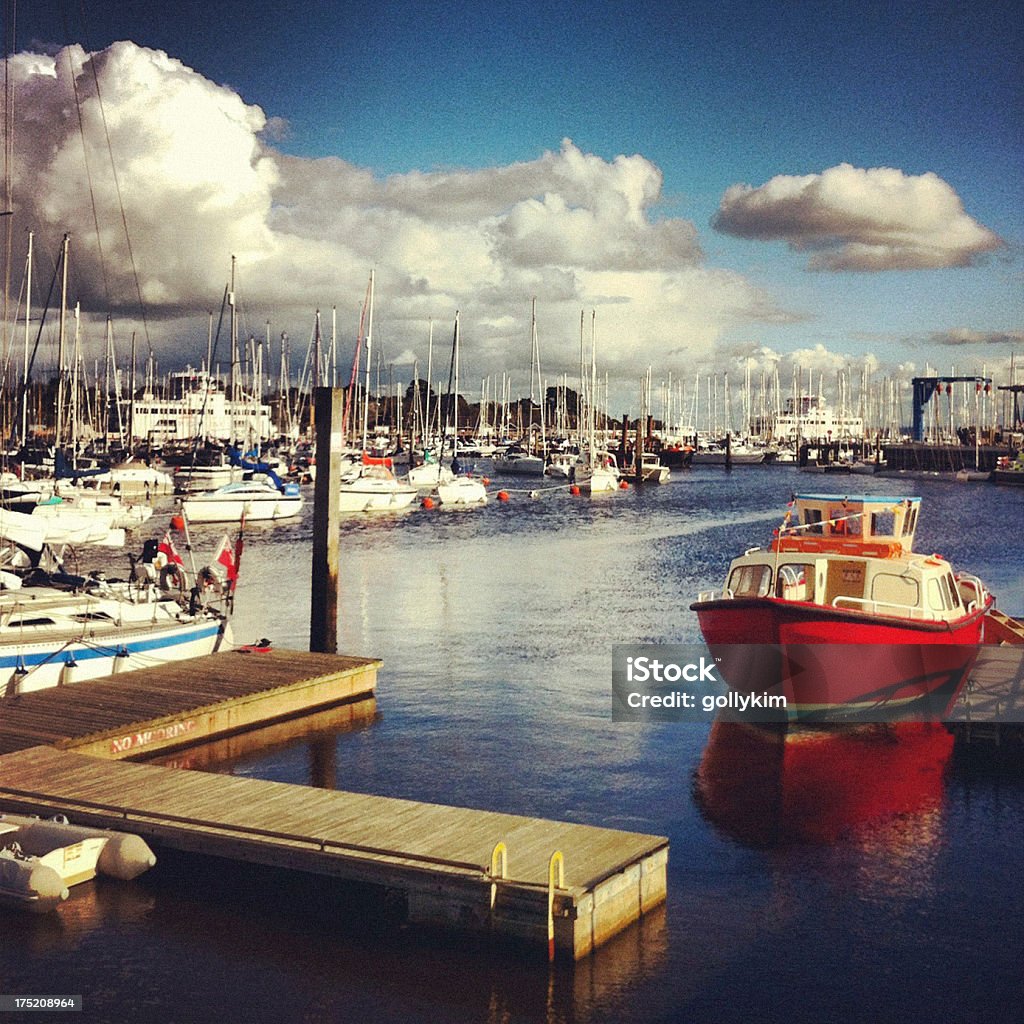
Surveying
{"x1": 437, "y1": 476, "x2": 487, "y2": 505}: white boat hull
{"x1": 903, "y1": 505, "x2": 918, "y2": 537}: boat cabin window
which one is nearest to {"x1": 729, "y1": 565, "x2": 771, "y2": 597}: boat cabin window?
{"x1": 903, "y1": 505, "x2": 918, "y2": 537}: boat cabin window

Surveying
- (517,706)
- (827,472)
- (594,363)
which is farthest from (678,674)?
(827,472)

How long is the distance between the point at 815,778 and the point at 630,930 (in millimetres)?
8474

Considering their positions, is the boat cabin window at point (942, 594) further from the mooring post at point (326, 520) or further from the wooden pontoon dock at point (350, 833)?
the mooring post at point (326, 520)

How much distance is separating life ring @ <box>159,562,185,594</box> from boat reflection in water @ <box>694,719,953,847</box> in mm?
13236

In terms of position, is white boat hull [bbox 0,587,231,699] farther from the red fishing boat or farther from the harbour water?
the red fishing boat

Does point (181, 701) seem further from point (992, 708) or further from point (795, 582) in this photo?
point (992, 708)

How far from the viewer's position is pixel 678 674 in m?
32.1

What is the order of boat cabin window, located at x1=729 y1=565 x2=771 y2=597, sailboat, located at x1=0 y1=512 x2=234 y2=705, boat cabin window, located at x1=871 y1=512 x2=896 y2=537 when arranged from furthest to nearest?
1. boat cabin window, located at x1=871 y1=512 x2=896 y2=537
2. boat cabin window, located at x1=729 y1=565 x2=771 y2=597
3. sailboat, located at x1=0 y1=512 x2=234 y2=705

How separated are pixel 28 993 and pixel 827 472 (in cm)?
17957

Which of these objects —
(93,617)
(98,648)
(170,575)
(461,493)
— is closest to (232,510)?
(461,493)

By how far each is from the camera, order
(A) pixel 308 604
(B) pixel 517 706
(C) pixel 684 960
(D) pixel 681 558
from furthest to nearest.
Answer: (D) pixel 681 558 → (A) pixel 308 604 → (B) pixel 517 706 → (C) pixel 684 960

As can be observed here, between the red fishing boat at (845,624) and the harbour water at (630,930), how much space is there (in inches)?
47.7

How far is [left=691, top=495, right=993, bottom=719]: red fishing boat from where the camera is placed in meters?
23.6

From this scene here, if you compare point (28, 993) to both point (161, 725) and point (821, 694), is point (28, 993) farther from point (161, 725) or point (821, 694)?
point (821, 694)
